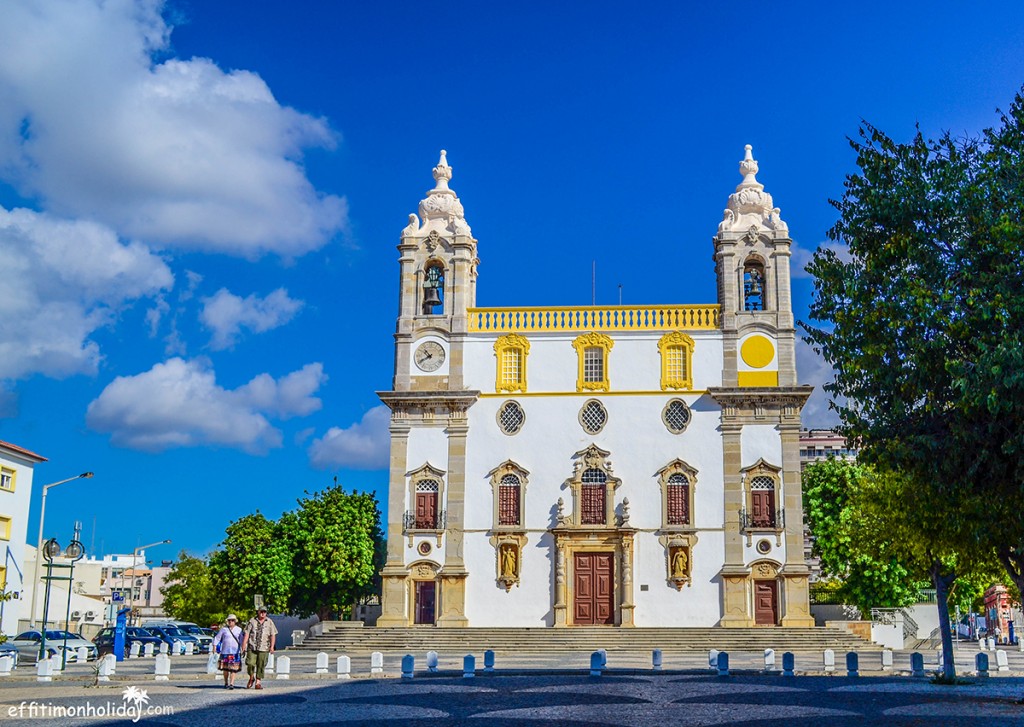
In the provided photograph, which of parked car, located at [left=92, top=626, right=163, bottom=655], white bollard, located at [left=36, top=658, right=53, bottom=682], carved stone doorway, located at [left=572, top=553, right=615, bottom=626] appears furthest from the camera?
carved stone doorway, located at [left=572, top=553, right=615, bottom=626]

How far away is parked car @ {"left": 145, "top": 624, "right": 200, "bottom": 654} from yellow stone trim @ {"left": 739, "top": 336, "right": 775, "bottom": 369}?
2177 centimetres

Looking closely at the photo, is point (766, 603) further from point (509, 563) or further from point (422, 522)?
point (422, 522)

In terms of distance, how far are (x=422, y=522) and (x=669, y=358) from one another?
10.6m

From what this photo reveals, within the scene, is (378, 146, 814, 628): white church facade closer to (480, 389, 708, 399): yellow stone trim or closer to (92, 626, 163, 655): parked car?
(480, 389, 708, 399): yellow stone trim

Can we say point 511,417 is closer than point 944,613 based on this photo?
No

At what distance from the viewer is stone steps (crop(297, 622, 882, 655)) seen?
36.6 meters

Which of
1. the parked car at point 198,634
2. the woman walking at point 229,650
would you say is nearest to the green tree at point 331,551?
the parked car at point 198,634

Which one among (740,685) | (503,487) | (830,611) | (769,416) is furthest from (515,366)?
(740,685)

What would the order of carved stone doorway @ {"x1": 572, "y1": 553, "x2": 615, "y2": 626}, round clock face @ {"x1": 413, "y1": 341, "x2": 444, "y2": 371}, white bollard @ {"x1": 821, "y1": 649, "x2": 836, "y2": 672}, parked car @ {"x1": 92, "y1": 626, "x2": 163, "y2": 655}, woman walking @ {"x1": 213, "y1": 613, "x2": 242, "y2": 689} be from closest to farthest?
woman walking @ {"x1": 213, "y1": 613, "x2": 242, "y2": 689} → white bollard @ {"x1": 821, "y1": 649, "x2": 836, "y2": 672} → parked car @ {"x1": 92, "y1": 626, "x2": 163, "y2": 655} → carved stone doorway @ {"x1": 572, "y1": 553, "x2": 615, "y2": 626} → round clock face @ {"x1": 413, "y1": 341, "x2": 444, "y2": 371}

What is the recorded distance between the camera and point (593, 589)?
3947 cm

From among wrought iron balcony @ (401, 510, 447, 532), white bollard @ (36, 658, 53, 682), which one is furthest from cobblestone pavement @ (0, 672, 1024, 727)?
wrought iron balcony @ (401, 510, 447, 532)

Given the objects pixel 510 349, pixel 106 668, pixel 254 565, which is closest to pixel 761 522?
pixel 510 349

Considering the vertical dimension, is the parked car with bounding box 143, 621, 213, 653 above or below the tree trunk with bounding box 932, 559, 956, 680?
below

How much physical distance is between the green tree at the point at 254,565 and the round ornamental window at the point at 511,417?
33.9ft
